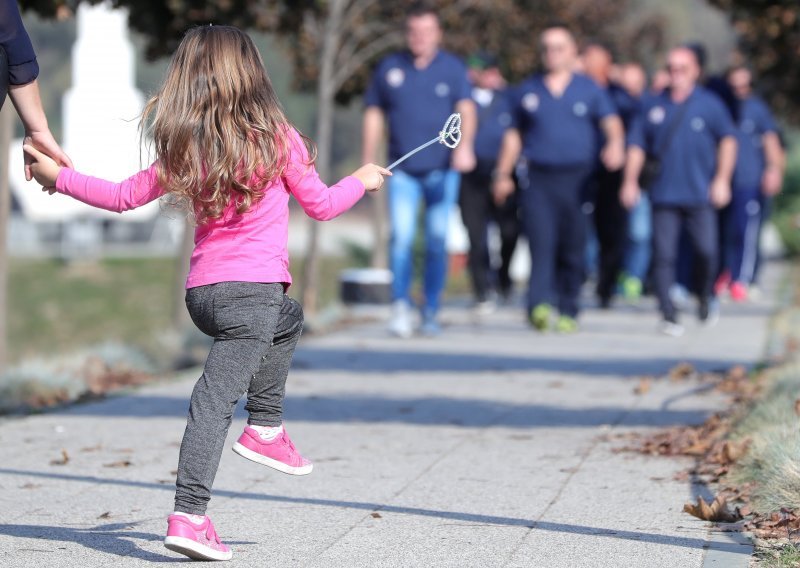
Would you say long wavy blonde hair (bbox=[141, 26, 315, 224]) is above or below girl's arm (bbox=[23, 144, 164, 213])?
above

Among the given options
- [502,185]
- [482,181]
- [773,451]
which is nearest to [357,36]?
[482,181]

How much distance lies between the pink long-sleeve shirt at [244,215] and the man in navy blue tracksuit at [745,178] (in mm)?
10378

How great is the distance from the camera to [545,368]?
29.7 ft

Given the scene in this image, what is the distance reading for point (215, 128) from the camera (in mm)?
4207

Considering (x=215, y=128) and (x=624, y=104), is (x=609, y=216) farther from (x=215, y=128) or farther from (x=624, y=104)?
(x=215, y=128)

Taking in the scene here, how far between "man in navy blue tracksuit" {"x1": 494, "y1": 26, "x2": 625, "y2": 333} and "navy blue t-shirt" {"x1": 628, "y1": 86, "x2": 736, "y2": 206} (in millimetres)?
393

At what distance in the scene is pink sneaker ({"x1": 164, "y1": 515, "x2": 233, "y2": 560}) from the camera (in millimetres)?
4094

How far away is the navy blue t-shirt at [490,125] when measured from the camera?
43.2ft

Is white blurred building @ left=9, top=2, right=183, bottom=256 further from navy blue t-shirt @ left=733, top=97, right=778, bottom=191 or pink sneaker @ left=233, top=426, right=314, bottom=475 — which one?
pink sneaker @ left=233, top=426, right=314, bottom=475

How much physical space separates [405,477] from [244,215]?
64.9 inches

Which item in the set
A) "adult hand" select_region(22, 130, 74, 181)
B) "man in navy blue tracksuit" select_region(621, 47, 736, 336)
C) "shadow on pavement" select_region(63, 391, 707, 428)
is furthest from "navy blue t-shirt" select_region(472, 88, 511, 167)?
"adult hand" select_region(22, 130, 74, 181)

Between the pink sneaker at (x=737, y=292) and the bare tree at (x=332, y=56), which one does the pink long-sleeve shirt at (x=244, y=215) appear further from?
the pink sneaker at (x=737, y=292)

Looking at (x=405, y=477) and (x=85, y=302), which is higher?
(x=405, y=477)

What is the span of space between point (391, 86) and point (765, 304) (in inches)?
227
